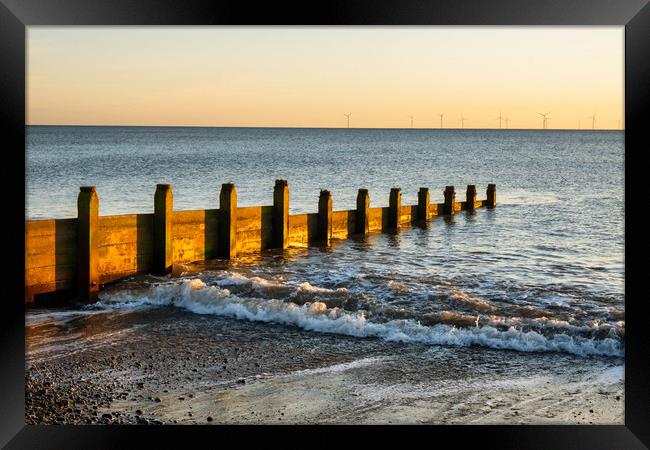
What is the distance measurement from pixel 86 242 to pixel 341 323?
13.0ft

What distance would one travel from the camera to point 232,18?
16.0 ft

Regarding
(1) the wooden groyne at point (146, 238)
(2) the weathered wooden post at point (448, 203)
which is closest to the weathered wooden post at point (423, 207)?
(2) the weathered wooden post at point (448, 203)

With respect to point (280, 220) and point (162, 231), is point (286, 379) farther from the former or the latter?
point (280, 220)

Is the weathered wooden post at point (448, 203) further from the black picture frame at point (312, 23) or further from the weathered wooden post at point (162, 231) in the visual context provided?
the black picture frame at point (312, 23)

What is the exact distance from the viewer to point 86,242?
431 inches

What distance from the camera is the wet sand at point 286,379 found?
21.2 feet

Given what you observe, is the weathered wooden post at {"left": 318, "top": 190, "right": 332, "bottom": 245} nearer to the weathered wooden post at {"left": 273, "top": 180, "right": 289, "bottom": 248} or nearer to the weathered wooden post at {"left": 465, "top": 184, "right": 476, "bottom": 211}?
the weathered wooden post at {"left": 273, "top": 180, "right": 289, "bottom": 248}

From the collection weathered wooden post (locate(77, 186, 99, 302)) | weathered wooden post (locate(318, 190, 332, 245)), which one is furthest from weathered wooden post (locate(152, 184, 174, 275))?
weathered wooden post (locate(318, 190, 332, 245))

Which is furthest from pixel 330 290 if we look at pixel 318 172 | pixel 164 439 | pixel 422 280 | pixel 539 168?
pixel 539 168

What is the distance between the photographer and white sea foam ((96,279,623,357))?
9.13 metres

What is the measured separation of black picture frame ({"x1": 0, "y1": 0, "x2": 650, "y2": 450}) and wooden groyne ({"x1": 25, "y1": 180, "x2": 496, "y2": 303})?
15.6 feet

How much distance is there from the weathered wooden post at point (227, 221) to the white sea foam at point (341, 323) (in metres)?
2.49

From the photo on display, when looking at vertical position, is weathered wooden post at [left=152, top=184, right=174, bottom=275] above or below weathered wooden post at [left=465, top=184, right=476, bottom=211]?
below

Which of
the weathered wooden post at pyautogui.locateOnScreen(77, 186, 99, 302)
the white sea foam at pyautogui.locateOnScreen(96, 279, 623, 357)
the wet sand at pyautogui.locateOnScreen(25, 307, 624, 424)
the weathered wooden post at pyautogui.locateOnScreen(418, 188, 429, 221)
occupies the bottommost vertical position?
the wet sand at pyautogui.locateOnScreen(25, 307, 624, 424)
